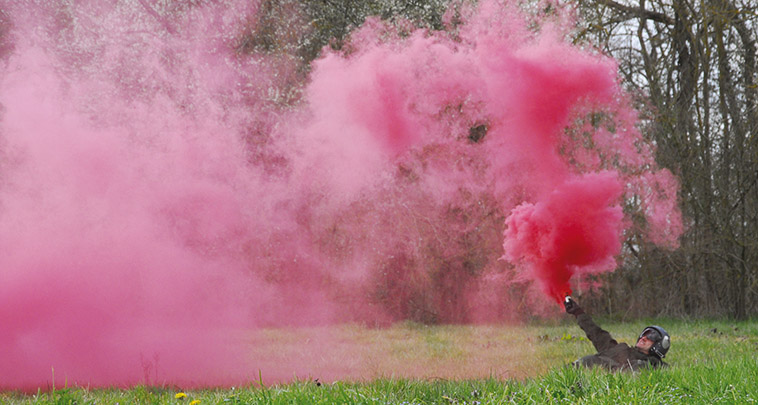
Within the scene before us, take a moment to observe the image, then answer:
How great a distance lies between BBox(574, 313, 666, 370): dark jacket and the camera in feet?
16.0

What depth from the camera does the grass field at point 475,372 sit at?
3692mm

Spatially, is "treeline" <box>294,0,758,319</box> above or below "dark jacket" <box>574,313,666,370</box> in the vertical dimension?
above

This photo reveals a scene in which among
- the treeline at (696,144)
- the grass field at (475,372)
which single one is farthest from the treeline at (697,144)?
the grass field at (475,372)

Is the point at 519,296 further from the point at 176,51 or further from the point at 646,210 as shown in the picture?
the point at 176,51

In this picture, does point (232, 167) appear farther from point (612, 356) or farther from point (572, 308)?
point (612, 356)

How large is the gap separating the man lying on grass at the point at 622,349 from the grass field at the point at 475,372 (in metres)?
0.26

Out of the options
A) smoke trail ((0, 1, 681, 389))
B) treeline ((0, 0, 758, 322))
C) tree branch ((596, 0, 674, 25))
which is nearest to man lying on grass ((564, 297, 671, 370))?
smoke trail ((0, 1, 681, 389))

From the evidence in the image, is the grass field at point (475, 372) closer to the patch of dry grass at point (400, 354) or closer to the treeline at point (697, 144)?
the patch of dry grass at point (400, 354)

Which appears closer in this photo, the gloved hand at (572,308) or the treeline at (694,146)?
the gloved hand at (572,308)

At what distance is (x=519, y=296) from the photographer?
1101 centimetres

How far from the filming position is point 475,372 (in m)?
5.57

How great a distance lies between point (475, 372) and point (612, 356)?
1.15 m

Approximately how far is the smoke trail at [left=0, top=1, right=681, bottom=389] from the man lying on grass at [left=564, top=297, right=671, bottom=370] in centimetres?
48

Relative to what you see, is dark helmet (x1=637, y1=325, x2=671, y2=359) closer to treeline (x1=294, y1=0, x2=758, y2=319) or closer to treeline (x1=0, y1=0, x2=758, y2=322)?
treeline (x1=0, y1=0, x2=758, y2=322)
